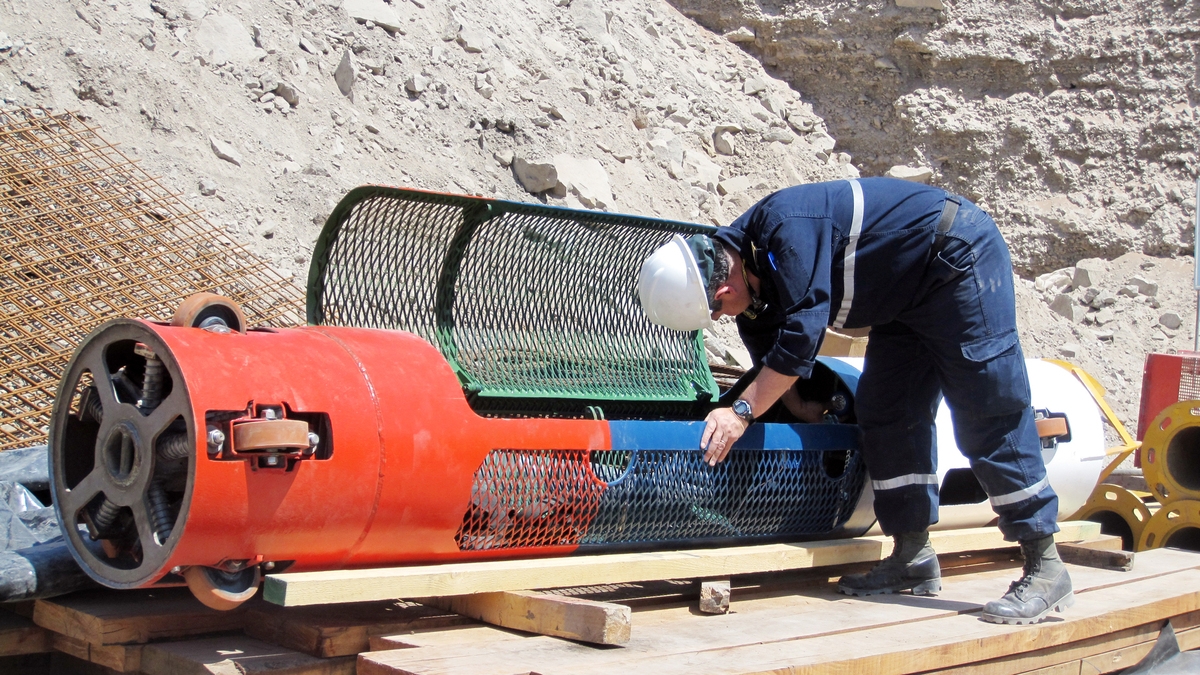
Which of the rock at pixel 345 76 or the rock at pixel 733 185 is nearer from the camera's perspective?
the rock at pixel 345 76

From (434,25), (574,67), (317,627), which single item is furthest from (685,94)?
(317,627)

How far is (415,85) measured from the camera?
8.63m

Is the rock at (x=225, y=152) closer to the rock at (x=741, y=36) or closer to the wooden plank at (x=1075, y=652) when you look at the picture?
the wooden plank at (x=1075, y=652)

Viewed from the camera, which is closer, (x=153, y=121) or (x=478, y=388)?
(x=478, y=388)

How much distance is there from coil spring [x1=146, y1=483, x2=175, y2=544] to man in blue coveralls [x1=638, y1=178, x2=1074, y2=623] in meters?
1.32

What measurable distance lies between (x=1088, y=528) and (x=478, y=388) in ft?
7.54

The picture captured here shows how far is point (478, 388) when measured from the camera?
3072 millimetres

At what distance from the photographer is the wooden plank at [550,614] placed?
2.30 meters

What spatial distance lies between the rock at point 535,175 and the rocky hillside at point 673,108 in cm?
2

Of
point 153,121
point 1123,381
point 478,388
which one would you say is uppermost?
point 153,121

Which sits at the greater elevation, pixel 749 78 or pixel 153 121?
pixel 749 78

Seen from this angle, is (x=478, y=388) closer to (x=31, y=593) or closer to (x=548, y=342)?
(x=548, y=342)

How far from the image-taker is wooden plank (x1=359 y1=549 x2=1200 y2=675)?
2162 millimetres

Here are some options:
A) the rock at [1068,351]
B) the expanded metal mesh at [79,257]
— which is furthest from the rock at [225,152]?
the rock at [1068,351]
